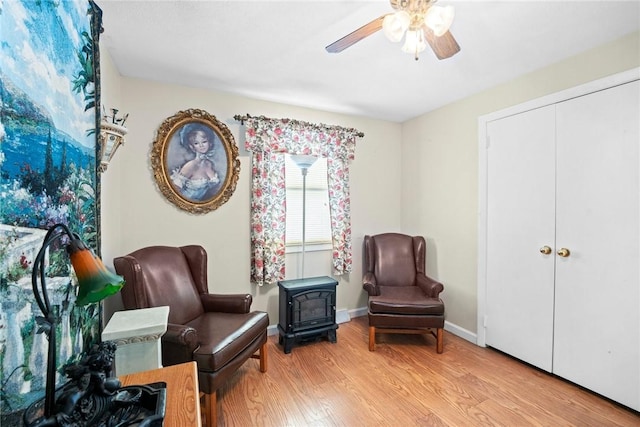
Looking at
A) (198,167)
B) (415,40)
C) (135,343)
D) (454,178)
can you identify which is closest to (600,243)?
(454,178)

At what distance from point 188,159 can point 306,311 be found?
178 cm

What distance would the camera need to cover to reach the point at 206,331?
1.93 m

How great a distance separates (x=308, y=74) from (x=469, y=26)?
1180 mm

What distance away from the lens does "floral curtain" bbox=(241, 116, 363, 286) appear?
109 inches

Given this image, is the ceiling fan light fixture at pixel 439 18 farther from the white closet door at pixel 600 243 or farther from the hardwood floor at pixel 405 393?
the hardwood floor at pixel 405 393

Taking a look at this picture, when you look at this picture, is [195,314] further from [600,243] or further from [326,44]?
[600,243]

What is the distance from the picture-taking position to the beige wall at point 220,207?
2.34 meters

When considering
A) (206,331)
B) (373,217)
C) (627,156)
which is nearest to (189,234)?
(206,331)

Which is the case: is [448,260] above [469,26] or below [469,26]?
below

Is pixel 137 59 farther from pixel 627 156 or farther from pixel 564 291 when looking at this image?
pixel 564 291

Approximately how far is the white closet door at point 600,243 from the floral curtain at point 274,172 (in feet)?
6.40

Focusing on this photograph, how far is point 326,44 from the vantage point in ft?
6.29

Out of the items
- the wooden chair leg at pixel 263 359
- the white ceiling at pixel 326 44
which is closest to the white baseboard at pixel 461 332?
the wooden chair leg at pixel 263 359

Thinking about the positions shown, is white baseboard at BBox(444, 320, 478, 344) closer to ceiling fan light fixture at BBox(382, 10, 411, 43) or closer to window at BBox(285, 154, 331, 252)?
window at BBox(285, 154, 331, 252)
